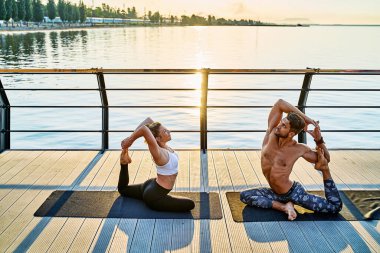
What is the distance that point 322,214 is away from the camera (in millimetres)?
3781

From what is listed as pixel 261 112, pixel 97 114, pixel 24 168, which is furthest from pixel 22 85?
pixel 24 168

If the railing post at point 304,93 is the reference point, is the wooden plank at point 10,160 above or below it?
below

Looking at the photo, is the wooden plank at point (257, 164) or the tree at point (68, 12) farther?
the tree at point (68, 12)

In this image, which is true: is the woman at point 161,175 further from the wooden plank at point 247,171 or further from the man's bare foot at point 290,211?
the wooden plank at point 247,171

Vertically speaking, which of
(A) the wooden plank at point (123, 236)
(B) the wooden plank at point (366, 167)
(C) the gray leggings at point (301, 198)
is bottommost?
(A) the wooden plank at point (123, 236)

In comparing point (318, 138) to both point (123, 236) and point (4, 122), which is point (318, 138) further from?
point (4, 122)

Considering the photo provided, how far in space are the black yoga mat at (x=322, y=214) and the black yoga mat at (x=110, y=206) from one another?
18 cm

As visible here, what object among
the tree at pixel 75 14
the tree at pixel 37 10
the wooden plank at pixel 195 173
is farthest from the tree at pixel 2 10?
the wooden plank at pixel 195 173

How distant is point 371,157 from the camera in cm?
559

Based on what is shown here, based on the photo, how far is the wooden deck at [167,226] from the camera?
10.6ft

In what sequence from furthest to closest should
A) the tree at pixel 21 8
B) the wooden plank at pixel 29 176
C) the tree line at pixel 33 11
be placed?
the tree at pixel 21 8 < the tree line at pixel 33 11 < the wooden plank at pixel 29 176

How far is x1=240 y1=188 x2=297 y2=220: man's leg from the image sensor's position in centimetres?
380

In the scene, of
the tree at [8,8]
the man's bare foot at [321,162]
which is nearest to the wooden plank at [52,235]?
the man's bare foot at [321,162]

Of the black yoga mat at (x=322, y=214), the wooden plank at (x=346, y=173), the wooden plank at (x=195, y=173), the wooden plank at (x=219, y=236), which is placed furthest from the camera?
the wooden plank at (x=346, y=173)
